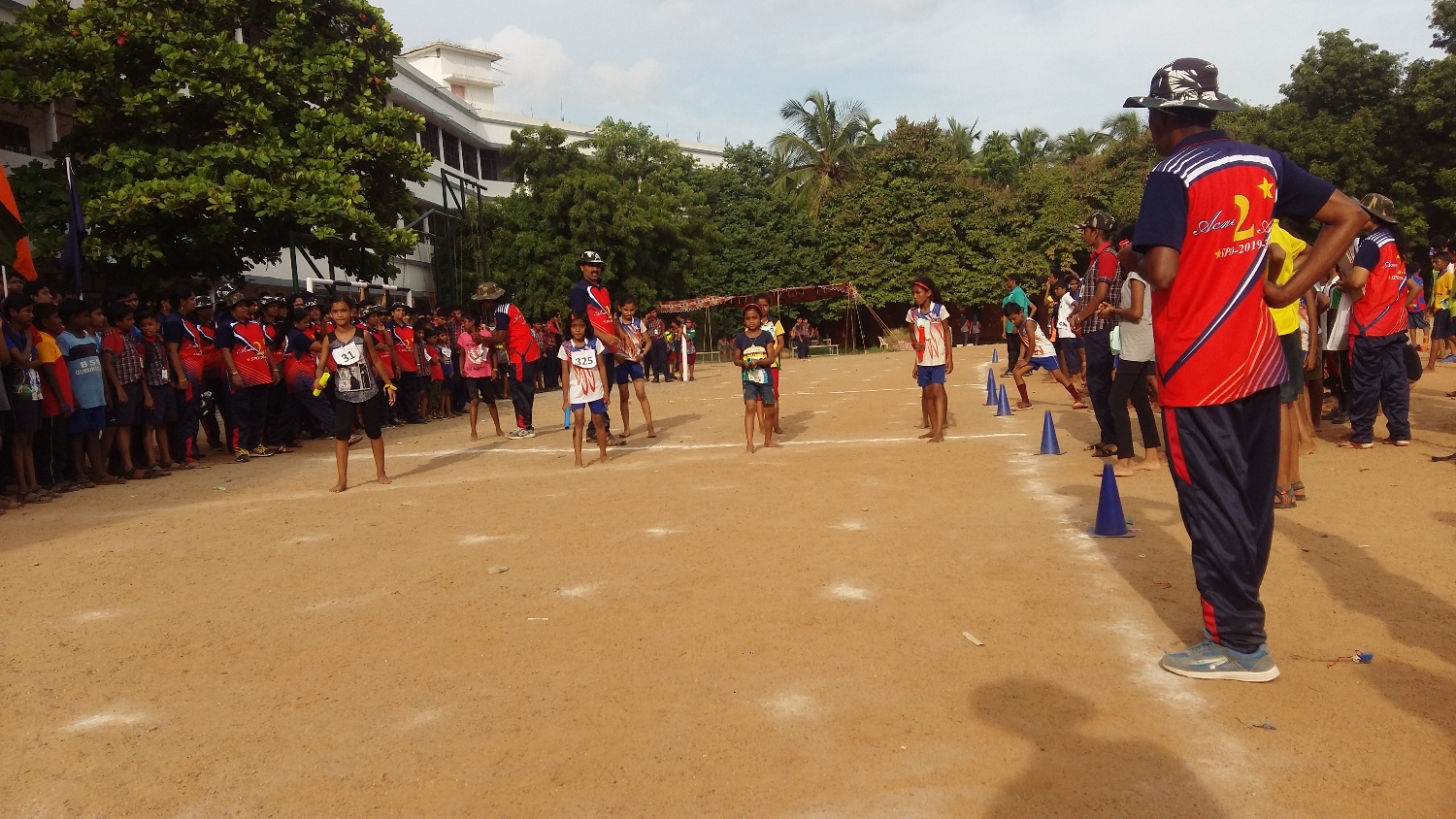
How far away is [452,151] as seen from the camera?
4053cm

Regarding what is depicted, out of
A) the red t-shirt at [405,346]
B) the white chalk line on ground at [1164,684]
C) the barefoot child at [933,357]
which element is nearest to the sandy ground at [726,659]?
the white chalk line on ground at [1164,684]

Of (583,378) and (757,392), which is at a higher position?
(583,378)

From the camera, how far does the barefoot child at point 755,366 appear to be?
10.7m

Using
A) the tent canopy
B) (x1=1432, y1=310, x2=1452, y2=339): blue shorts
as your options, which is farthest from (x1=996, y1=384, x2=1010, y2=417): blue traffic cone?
the tent canopy

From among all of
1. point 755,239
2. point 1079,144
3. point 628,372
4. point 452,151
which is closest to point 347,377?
point 628,372

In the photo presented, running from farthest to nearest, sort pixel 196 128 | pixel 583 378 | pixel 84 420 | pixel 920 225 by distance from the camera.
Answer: pixel 920 225
pixel 196 128
pixel 583 378
pixel 84 420

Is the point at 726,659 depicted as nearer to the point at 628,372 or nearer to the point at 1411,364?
the point at 1411,364

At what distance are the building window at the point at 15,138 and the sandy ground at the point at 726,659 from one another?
49.0ft

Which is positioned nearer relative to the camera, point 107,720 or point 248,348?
point 107,720

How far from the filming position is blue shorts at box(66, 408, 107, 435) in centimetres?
Answer: 982

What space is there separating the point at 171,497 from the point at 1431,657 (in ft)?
31.1

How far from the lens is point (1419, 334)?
2483 cm

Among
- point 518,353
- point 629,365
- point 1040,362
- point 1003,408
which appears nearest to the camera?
point 629,365

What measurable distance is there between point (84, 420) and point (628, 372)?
5.77 m
